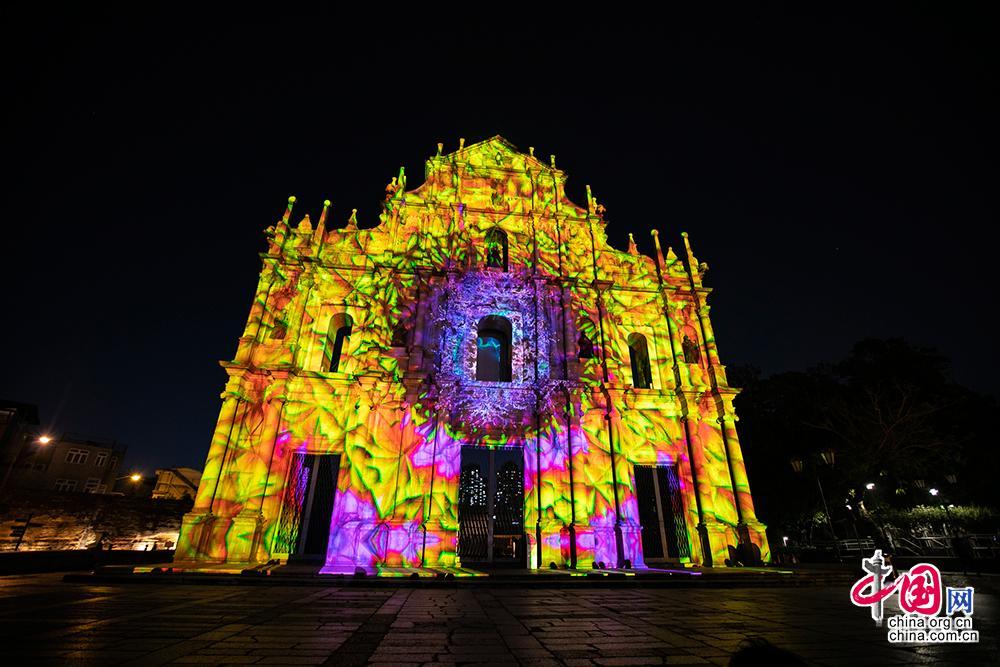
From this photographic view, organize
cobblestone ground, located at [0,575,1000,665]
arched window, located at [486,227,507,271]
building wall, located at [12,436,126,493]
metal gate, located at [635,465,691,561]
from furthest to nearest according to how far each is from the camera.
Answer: building wall, located at [12,436,126,493]
arched window, located at [486,227,507,271]
metal gate, located at [635,465,691,561]
cobblestone ground, located at [0,575,1000,665]

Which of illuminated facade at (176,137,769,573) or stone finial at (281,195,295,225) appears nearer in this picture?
illuminated facade at (176,137,769,573)

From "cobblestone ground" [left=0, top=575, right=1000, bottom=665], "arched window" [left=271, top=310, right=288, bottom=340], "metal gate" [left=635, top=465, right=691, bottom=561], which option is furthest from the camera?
"arched window" [left=271, top=310, right=288, bottom=340]

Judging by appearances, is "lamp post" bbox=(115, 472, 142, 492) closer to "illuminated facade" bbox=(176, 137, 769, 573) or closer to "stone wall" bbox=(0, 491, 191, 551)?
"stone wall" bbox=(0, 491, 191, 551)

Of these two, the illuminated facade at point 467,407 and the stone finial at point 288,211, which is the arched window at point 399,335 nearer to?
the illuminated facade at point 467,407

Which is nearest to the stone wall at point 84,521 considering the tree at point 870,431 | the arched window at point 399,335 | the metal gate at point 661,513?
the arched window at point 399,335

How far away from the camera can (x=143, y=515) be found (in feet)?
59.1

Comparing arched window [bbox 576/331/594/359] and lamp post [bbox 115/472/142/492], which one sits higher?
arched window [bbox 576/331/594/359]

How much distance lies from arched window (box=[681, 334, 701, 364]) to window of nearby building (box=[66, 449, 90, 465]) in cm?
4723

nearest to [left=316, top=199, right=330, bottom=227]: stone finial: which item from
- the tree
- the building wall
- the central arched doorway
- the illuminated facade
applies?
the illuminated facade

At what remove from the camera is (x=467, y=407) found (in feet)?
46.9

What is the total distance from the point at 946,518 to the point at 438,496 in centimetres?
2308

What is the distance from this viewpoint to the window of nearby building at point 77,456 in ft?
116

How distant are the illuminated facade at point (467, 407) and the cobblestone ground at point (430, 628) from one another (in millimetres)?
5483

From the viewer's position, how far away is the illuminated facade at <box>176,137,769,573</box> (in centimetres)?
1302
